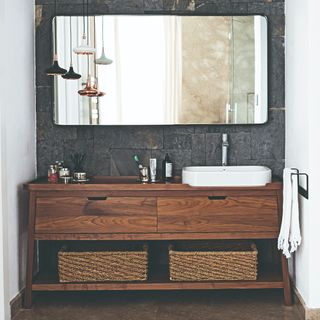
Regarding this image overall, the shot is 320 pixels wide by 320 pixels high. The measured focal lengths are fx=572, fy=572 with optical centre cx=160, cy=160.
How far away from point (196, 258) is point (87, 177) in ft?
3.54

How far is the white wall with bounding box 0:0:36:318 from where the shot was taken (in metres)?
3.58

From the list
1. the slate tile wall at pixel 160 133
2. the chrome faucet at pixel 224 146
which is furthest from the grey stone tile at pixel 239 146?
the chrome faucet at pixel 224 146

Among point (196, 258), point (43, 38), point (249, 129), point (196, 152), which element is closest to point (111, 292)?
point (196, 258)

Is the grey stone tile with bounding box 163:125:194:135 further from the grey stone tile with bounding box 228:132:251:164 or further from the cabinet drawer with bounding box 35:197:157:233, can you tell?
the cabinet drawer with bounding box 35:197:157:233

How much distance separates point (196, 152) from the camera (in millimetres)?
4488

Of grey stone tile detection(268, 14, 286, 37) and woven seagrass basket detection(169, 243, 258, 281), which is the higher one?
grey stone tile detection(268, 14, 286, 37)

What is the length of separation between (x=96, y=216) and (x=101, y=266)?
0.36 m

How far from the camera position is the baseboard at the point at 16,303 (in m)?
3.80

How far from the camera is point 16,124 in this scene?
13.1 ft

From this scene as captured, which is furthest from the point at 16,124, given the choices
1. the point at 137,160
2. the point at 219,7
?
the point at 219,7

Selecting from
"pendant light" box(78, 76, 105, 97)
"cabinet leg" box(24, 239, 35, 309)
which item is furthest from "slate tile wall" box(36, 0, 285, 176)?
"cabinet leg" box(24, 239, 35, 309)

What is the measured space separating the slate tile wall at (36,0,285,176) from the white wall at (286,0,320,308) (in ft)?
1.65

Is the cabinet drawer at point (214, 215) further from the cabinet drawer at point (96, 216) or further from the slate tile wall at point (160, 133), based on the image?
the slate tile wall at point (160, 133)

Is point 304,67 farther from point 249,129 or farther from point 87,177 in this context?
point 87,177
